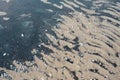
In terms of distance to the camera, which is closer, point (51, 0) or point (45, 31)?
point (45, 31)

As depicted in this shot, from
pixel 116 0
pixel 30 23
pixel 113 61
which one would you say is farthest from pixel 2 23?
pixel 116 0

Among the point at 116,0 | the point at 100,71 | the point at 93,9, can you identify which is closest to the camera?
the point at 100,71

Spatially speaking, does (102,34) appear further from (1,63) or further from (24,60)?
(1,63)

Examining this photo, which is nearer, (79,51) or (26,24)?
(79,51)

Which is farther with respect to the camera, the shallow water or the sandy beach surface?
the shallow water

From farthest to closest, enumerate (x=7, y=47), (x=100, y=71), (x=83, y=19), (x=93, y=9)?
(x=93, y=9) < (x=83, y=19) < (x=7, y=47) < (x=100, y=71)

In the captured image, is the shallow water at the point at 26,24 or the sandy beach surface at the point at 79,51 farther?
the shallow water at the point at 26,24

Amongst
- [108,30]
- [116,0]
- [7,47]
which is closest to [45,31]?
[7,47]
